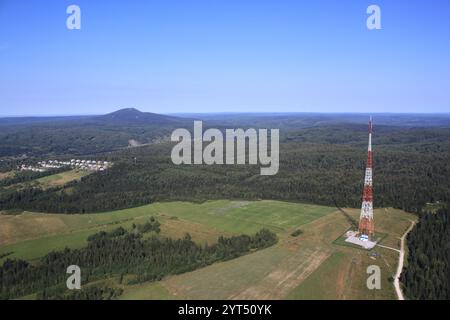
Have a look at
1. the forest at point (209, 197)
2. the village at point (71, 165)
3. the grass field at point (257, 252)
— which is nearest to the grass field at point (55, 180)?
the forest at point (209, 197)

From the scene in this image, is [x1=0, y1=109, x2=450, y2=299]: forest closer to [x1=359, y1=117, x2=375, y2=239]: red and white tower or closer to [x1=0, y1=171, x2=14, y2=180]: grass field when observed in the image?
[x1=0, y1=171, x2=14, y2=180]: grass field

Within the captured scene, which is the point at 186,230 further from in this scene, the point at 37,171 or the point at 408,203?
the point at 37,171

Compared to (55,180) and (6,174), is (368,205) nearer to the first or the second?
(55,180)

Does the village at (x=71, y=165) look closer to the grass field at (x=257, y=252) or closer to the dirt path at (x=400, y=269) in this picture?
the grass field at (x=257, y=252)

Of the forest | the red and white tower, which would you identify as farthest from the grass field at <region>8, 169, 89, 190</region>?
the red and white tower

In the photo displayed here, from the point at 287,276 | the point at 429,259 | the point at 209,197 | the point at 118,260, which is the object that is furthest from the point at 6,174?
the point at 429,259

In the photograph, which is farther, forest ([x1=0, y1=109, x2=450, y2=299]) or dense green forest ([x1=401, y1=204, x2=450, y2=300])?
forest ([x1=0, y1=109, x2=450, y2=299])

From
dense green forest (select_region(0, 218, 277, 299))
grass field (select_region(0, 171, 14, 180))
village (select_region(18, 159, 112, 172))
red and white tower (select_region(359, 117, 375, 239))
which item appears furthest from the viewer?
village (select_region(18, 159, 112, 172))
